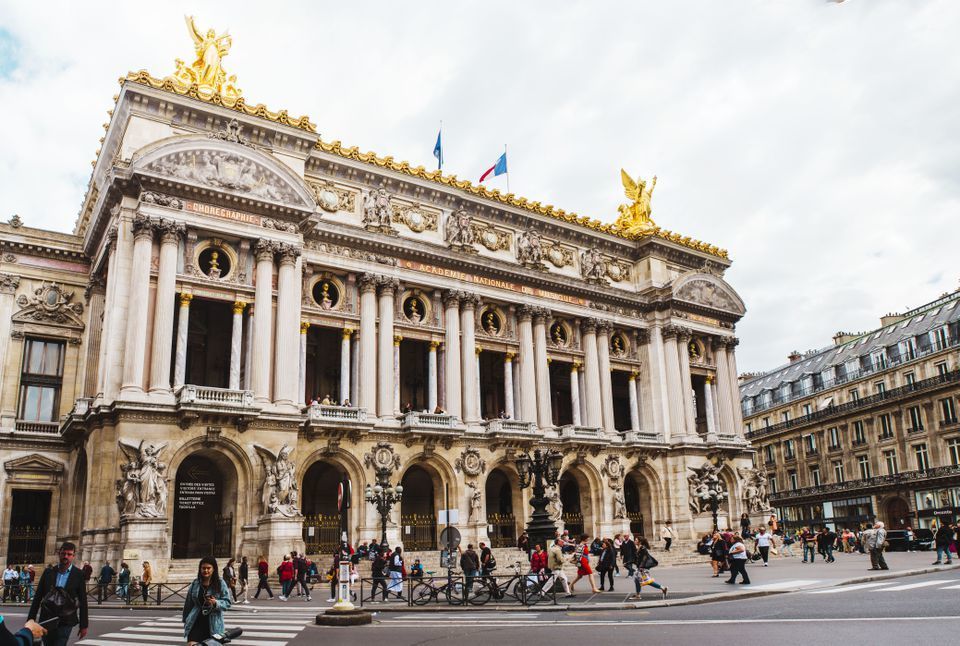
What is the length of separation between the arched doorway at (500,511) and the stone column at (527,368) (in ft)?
12.3

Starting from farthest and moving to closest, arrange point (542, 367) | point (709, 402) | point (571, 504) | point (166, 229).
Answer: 1. point (709, 402)
2. point (571, 504)
3. point (542, 367)
4. point (166, 229)

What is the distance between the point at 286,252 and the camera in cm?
3791

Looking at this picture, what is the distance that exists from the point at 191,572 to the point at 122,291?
39.7 feet

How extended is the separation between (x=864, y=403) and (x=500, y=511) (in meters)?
38.4

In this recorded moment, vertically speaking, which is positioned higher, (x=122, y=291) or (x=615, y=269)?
(x=615, y=269)

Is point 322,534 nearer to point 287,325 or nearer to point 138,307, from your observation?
point 287,325

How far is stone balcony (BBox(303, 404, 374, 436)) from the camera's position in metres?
36.8

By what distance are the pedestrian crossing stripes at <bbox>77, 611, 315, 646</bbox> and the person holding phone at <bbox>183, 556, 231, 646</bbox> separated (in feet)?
16.1

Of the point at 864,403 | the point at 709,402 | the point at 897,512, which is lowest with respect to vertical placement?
the point at 897,512

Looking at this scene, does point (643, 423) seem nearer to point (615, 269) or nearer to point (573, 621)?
point (615, 269)

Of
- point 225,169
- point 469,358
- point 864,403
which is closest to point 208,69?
point 225,169

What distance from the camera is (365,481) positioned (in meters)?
38.2

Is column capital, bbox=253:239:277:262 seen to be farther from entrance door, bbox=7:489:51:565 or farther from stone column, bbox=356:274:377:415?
entrance door, bbox=7:489:51:565

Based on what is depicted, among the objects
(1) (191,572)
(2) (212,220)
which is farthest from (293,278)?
(1) (191,572)
